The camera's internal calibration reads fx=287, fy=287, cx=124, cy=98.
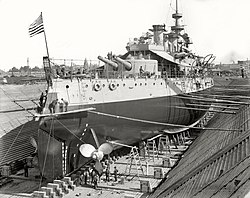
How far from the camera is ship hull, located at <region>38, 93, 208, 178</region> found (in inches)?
413

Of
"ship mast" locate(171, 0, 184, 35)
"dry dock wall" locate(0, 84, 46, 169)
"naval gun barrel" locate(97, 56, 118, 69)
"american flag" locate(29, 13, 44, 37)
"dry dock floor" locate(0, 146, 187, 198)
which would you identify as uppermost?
"ship mast" locate(171, 0, 184, 35)

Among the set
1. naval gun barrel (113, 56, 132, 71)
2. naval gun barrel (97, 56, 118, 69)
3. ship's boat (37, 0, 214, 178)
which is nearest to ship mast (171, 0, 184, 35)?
ship's boat (37, 0, 214, 178)

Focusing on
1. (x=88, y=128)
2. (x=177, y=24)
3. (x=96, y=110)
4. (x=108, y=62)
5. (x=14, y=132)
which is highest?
(x=177, y=24)

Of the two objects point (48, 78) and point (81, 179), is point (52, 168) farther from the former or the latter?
point (48, 78)

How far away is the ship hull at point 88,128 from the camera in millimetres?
10484

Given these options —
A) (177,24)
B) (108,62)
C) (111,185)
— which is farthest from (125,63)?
(177,24)

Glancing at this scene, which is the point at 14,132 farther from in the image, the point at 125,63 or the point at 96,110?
the point at 96,110

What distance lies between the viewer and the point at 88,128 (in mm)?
11000

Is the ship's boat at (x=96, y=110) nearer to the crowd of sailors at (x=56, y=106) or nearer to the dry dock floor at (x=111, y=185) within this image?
the crowd of sailors at (x=56, y=106)

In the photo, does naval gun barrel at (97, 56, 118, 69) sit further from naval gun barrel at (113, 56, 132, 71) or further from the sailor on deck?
the sailor on deck

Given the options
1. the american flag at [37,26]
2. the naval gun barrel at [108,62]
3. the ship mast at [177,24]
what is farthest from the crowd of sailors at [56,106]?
the ship mast at [177,24]

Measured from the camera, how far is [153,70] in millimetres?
15852

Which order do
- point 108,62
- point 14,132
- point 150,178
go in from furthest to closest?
point 14,132 < point 108,62 < point 150,178

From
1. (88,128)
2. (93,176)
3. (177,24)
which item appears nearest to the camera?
(88,128)
